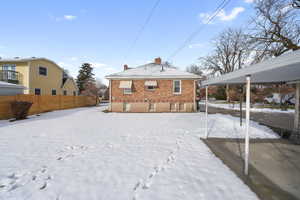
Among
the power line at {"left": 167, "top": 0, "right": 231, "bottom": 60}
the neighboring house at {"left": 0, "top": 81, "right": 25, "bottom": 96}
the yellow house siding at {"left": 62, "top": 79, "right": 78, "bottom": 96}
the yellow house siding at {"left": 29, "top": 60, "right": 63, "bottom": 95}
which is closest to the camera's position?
the power line at {"left": 167, "top": 0, "right": 231, "bottom": 60}

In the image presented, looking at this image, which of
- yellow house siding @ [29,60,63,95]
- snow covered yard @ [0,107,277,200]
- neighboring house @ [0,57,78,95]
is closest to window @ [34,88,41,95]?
neighboring house @ [0,57,78,95]

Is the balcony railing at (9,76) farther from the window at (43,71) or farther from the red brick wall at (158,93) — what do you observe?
the red brick wall at (158,93)

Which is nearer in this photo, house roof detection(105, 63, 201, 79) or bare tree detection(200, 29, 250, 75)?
house roof detection(105, 63, 201, 79)

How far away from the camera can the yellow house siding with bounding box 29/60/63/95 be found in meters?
18.5

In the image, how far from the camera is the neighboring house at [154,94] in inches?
601

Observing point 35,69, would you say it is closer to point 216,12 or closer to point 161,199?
point 216,12

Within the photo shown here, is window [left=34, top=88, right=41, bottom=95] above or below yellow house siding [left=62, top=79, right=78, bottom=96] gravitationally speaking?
below

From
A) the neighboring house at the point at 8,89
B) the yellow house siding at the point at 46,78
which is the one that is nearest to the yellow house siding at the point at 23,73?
the yellow house siding at the point at 46,78

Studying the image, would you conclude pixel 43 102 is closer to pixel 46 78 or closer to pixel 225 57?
pixel 46 78

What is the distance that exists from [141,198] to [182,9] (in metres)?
10.4

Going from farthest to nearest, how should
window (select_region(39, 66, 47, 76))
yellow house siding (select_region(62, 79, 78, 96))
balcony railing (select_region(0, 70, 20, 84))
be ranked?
1. yellow house siding (select_region(62, 79, 78, 96))
2. window (select_region(39, 66, 47, 76))
3. balcony railing (select_region(0, 70, 20, 84))

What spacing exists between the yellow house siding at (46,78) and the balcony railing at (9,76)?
1.52 m

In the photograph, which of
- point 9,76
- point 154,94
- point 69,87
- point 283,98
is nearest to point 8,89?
point 9,76

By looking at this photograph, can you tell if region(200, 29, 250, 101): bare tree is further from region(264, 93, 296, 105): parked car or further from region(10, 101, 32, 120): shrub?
region(10, 101, 32, 120): shrub
